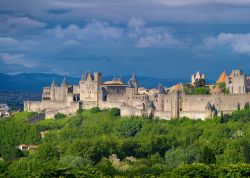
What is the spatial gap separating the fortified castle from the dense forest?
3.87 feet

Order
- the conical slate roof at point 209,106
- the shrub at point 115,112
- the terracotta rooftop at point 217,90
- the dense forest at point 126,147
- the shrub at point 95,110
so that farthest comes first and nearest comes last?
1. the shrub at point 95,110
2. the shrub at point 115,112
3. the terracotta rooftop at point 217,90
4. the conical slate roof at point 209,106
5. the dense forest at point 126,147

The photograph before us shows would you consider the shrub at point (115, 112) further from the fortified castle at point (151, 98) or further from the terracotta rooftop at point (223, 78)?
the terracotta rooftop at point (223, 78)

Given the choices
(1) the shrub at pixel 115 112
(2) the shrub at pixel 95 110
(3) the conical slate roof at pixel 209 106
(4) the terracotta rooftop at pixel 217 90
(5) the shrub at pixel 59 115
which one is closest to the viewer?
(3) the conical slate roof at pixel 209 106

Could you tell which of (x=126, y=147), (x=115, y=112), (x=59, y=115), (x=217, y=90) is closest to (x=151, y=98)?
(x=115, y=112)

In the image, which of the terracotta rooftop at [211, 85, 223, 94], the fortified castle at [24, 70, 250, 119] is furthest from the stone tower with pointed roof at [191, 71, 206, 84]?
the terracotta rooftop at [211, 85, 223, 94]

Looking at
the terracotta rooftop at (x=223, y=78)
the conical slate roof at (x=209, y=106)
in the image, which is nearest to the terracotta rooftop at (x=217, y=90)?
the conical slate roof at (x=209, y=106)

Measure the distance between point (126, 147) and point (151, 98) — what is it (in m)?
14.6

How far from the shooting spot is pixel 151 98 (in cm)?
10225

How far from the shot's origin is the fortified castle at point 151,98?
315ft

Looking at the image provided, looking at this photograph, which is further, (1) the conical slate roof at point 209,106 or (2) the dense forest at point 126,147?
(1) the conical slate roof at point 209,106

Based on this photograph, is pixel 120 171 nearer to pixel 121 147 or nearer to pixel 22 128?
pixel 121 147

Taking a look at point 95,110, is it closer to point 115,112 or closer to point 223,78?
point 115,112

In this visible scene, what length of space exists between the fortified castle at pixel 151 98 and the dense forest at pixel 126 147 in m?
1.18

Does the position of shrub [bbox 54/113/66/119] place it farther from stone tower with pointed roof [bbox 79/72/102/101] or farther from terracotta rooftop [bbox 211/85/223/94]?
terracotta rooftop [bbox 211/85/223/94]
